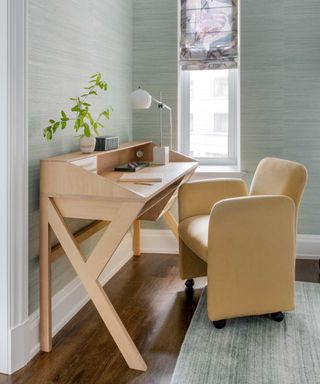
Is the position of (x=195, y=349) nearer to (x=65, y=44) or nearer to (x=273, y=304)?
(x=273, y=304)

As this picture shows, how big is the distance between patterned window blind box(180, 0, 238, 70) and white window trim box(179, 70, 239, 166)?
0.15m

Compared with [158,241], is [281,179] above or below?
above

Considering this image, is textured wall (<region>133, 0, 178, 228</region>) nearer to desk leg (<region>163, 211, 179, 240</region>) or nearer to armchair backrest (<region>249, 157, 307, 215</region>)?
desk leg (<region>163, 211, 179, 240</region>)

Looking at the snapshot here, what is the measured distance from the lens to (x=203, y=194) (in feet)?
9.29

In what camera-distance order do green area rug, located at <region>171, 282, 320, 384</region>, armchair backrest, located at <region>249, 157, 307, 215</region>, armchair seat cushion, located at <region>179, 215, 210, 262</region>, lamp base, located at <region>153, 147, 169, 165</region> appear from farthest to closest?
1. lamp base, located at <region>153, 147, 169, 165</region>
2. armchair backrest, located at <region>249, 157, 307, 215</region>
3. armchair seat cushion, located at <region>179, 215, 210, 262</region>
4. green area rug, located at <region>171, 282, 320, 384</region>

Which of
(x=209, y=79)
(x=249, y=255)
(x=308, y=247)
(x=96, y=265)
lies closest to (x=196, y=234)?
(x=249, y=255)

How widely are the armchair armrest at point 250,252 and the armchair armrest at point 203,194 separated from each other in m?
0.68

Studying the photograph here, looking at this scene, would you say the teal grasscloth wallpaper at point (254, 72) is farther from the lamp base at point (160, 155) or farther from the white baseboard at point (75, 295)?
the lamp base at point (160, 155)

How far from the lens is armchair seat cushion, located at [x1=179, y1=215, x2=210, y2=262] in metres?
2.27

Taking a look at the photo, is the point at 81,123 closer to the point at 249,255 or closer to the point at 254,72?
the point at 249,255

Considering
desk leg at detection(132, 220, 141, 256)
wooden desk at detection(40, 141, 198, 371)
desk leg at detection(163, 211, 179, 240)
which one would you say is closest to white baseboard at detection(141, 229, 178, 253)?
desk leg at detection(132, 220, 141, 256)

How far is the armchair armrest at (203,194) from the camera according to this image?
280cm

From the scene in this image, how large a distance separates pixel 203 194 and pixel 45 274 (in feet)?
3.99

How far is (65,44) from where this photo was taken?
232cm
